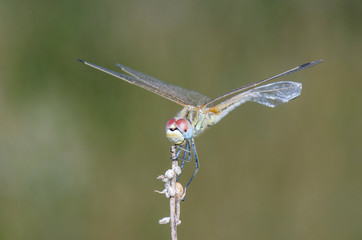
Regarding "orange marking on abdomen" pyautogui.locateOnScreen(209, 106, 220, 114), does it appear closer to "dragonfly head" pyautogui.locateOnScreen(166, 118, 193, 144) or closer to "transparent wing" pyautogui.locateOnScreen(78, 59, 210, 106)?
"transparent wing" pyautogui.locateOnScreen(78, 59, 210, 106)

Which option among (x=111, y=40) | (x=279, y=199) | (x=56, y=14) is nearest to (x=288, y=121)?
(x=279, y=199)

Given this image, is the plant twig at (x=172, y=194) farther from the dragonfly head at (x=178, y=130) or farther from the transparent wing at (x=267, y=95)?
the transparent wing at (x=267, y=95)

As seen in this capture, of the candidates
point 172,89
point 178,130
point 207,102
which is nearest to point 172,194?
point 178,130

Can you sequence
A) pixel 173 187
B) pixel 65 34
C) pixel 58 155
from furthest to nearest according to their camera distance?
pixel 65 34
pixel 58 155
pixel 173 187

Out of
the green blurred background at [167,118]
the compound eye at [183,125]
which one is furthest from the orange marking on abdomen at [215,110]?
the green blurred background at [167,118]

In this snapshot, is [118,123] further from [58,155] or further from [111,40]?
[111,40]

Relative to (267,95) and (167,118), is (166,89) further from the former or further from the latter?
(167,118)

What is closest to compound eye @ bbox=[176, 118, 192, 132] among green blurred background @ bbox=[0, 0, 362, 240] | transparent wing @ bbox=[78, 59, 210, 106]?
transparent wing @ bbox=[78, 59, 210, 106]
